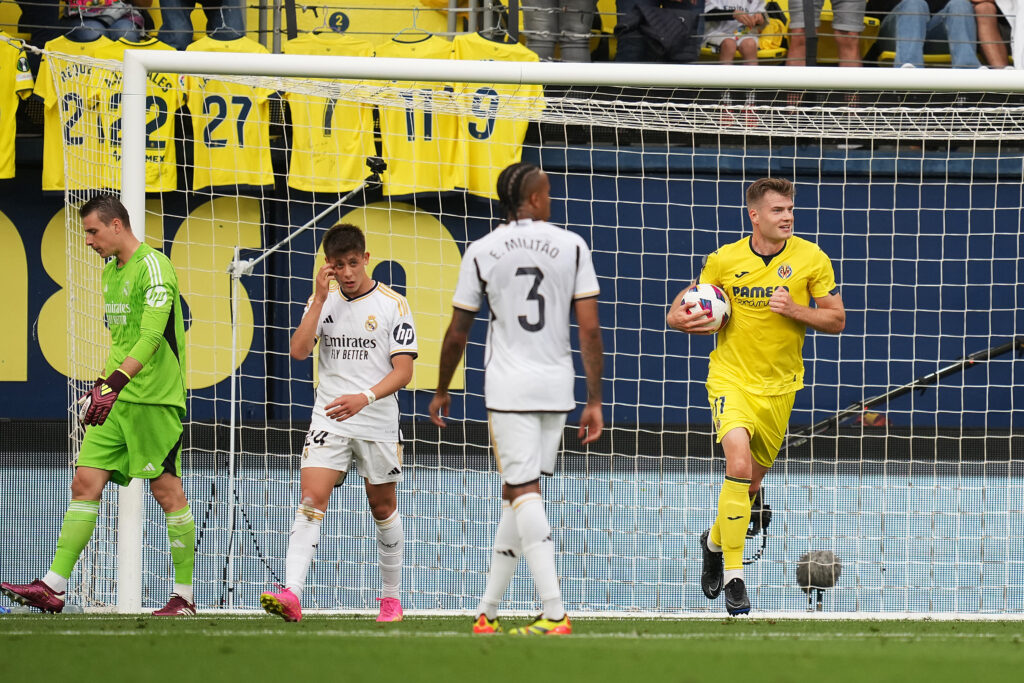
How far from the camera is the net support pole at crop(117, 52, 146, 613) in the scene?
5820 mm

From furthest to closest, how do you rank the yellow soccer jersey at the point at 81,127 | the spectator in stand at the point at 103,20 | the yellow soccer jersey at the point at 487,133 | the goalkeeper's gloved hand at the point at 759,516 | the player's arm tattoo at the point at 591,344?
the spectator in stand at the point at 103,20, the yellow soccer jersey at the point at 487,133, the yellow soccer jersey at the point at 81,127, the goalkeeper's gloved hand at the point at 759,516, the player's arm tattoo at the point at 591,344

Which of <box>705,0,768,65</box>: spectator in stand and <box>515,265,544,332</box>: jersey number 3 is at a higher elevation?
<box>705,0,768,65</box>: spectator in stand

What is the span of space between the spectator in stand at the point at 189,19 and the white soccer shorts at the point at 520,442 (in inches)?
251

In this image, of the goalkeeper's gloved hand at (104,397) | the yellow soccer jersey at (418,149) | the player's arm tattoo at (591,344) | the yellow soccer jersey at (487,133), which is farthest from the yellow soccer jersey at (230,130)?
the player's arm tattoo at (591,344)

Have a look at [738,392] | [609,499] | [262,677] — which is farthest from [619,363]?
[262,677]

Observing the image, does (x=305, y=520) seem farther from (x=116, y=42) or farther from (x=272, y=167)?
(x=116, y=42)

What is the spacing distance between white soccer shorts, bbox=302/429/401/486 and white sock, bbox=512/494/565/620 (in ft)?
3.87

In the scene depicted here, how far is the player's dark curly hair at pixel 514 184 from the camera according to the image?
423 cm

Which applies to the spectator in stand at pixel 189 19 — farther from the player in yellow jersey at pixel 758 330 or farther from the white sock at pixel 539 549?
the white sock at pixel 539 549

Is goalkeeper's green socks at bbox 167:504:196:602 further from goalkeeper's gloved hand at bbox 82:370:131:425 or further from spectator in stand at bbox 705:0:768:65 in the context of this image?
spectator in stand at bbox 705:0:768:65

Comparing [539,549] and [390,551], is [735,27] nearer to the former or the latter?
[390,551]

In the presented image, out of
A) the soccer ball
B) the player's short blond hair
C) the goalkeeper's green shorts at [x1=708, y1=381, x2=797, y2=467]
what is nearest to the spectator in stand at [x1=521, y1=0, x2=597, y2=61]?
the player's short blond hair

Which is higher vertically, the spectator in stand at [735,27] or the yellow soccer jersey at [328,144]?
the spectator in stand at [735,27]

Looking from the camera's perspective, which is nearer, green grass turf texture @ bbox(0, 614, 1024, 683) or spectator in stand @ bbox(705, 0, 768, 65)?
green grass turf texture @ bbox(0, 614, 1024, 683)
